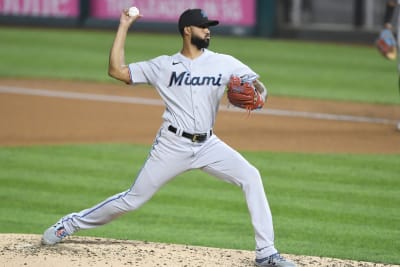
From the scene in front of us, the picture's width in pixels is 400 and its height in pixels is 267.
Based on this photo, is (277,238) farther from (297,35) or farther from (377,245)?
(297,35)

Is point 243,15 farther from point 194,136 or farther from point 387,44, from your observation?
point 194,136

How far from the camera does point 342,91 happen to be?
53.8 ft

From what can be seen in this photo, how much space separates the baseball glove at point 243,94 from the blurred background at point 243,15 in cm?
1457

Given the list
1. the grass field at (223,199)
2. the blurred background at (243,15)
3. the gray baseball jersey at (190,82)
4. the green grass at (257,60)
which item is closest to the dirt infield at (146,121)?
the grass field at (223,199)

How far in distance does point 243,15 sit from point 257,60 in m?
2.82

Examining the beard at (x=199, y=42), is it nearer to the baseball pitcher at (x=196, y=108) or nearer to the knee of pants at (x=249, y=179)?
the baseball pitcher at (x=196, y=108)

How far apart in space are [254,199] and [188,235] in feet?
5.20

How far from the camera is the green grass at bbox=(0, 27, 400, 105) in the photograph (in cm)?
1669

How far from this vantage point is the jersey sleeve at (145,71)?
6.98m

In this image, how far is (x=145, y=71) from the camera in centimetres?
699

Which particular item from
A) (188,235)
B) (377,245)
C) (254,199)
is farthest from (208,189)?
(254,199)

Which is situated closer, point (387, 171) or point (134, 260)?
point (134, 260)

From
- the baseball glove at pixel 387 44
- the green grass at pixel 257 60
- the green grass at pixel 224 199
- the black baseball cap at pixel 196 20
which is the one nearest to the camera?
the black baseball cap at pixel 196 20

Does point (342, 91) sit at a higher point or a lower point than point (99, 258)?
lower
